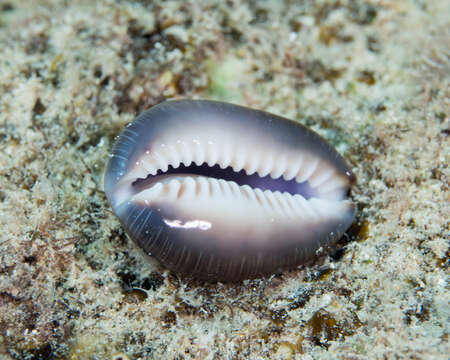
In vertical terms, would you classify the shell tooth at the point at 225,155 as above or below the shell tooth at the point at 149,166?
above

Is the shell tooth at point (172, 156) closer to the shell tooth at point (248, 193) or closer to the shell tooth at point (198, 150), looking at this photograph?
the shell tooth at point (198, 150)

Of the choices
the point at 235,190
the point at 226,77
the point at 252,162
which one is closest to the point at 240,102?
the point at 226,77

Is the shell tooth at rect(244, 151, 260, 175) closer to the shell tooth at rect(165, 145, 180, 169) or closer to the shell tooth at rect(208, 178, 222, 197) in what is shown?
the shell tooth at rect(208, 178, 222, 197)

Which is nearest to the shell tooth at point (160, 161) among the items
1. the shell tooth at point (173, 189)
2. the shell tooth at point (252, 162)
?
the shell tooth at point (173, 189)

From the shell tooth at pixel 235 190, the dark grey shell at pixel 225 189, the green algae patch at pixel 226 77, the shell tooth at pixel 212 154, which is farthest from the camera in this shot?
the green algae patch at pixel 226 77

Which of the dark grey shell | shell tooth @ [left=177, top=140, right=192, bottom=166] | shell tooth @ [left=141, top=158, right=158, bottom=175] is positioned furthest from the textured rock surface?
shell tooth @ [left=177, top=140, right=192, bottom=166]

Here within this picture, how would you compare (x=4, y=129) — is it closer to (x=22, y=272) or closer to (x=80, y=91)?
(x=80, y=91)

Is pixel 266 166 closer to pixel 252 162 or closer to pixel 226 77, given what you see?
pixel 252 162
